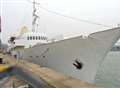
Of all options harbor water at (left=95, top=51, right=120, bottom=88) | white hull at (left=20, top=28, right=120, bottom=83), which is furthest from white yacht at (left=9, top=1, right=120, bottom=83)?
harbor water at (left=95, top=51, right=120, bottom=88)

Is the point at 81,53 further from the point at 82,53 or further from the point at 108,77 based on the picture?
the point at 108,77

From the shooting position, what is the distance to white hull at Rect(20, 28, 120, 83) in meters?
8.70

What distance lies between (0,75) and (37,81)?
0.63 meters

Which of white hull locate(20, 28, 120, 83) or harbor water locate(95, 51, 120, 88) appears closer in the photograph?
white hull locate(20, 28, 120, 83)

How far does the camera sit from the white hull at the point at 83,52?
342 inches

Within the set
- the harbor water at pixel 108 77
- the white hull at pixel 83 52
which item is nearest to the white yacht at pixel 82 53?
the white hull at pixel 83 52

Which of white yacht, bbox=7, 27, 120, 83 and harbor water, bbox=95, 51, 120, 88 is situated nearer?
white yacht, bbox=7, 27, 120, 83

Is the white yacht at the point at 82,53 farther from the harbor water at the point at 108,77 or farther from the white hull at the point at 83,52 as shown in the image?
the harbor water at the point at 108,77

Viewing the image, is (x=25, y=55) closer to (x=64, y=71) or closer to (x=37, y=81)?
(x=64, y=71)

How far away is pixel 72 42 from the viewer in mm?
9609

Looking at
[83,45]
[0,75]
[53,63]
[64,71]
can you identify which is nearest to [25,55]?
[53,63]

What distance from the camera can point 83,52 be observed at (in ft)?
30.5

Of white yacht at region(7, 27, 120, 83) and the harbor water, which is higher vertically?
white yacht at region(7, 27, 120, 83)

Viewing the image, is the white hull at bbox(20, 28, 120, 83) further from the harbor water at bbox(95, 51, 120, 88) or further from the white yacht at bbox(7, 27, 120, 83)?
the harbor water at bbox(95, 51, 120, 88)
